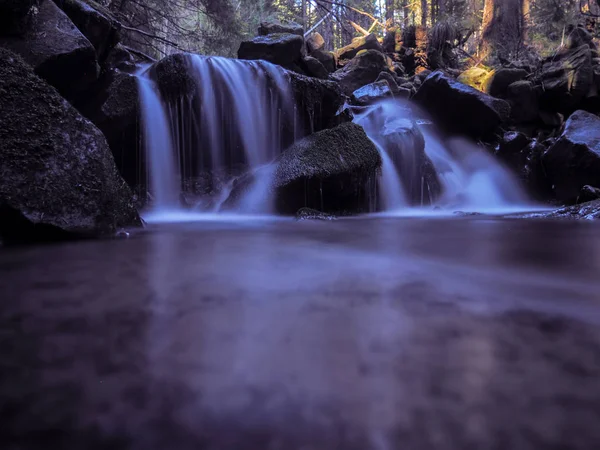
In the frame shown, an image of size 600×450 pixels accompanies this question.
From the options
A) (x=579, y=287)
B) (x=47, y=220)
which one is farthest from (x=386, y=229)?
(x=47, y=220)

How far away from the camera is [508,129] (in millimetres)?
10680

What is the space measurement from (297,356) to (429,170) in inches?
319

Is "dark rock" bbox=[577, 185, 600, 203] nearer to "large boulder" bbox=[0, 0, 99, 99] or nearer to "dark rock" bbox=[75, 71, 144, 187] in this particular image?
"dark rock" bbox=[75, 71, 144, 187]

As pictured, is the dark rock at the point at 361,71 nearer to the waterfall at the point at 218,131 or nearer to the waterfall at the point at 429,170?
the waterfall at the point at 429,170

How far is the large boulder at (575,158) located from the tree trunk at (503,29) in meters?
6.71

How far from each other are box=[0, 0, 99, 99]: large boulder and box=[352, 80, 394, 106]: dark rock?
7.17 metres

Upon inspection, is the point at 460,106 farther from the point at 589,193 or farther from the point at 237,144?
the point at 237,144

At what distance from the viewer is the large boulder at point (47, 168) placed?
2.84 m

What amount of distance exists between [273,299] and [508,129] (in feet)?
36.9

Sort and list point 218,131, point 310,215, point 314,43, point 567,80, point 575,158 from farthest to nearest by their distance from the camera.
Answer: point 314,43
point 567,80
point 575,158
point 218,131
point 310,215

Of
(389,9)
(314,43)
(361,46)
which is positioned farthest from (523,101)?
(389,9)

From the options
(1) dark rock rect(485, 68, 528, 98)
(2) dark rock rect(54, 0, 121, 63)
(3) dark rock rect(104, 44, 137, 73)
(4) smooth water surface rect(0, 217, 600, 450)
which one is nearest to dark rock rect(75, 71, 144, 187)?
(2) dark rock rect(54, 0, 121, 63)

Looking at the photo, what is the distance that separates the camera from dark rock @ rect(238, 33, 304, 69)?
10.2 metres

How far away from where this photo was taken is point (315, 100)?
7180 millimetres
